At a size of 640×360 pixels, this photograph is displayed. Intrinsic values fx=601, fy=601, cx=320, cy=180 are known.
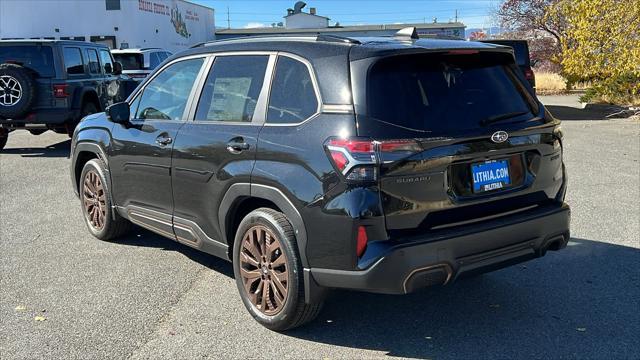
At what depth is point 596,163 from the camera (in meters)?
9.73

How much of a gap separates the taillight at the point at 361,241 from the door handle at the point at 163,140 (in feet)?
6.73

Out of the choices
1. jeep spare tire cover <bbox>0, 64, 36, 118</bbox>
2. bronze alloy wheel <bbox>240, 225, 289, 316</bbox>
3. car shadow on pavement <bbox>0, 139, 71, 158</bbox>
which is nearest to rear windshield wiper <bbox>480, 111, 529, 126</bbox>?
bronze alloy wheel <bbox>240, 225, 289, 316</bbox>

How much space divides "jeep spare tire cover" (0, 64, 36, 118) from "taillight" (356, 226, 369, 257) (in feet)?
31.2

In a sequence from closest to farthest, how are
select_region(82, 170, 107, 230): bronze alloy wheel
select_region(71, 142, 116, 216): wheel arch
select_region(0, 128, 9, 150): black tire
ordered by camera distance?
select_region(71, 142, 116, 216): wheel arch, select_region(82, 170, 107, 230): bronze alloy wheel, select_region(0, 128, 9, 150): black tire

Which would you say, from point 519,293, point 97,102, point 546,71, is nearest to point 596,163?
point 519,293

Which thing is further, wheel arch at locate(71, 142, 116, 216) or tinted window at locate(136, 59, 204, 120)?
wheel arch at locate(71, 142, 116, 216)

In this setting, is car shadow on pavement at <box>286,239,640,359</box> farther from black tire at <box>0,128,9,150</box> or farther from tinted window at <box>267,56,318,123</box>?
black tire at <box>0,128,9,150</box>

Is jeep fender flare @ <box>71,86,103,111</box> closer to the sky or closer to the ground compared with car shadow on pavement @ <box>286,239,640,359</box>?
closer to the sky

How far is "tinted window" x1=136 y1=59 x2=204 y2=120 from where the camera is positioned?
4.82m

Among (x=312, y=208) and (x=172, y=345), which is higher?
(x=312, y=208)

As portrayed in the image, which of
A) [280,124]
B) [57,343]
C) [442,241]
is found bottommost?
[57,343]

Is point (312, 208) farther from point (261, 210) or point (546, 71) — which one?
point (546, 71)

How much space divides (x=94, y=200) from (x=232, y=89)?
2.54m

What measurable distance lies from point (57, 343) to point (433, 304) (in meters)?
2.57
